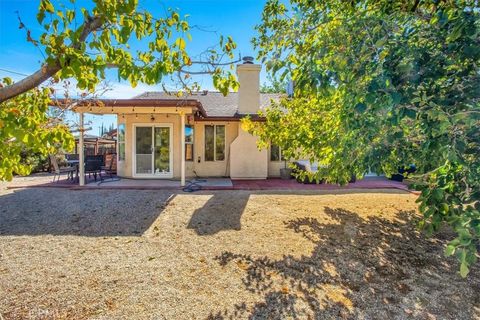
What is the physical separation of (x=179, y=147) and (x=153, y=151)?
1.19 metres

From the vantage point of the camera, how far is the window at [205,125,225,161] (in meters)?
13.0

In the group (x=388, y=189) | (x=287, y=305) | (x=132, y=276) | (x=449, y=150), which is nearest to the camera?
(x=449, y=150)

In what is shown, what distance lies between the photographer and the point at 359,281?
154 inches

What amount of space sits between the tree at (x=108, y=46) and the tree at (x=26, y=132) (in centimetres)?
31

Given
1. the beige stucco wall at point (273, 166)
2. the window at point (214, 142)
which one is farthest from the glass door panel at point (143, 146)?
the beige stucco wall at point (273, 166)

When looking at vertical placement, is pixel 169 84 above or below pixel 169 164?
above

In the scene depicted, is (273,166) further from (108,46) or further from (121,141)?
(108,46)

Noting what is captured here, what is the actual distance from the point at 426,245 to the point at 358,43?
4.95 metres

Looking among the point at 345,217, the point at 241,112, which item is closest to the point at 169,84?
the point at 345,217

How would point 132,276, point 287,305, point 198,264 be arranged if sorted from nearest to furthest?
point 287,305 < point 132,276 < point 198,264

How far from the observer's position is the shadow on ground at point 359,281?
126 inches

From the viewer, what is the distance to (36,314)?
3.05 m

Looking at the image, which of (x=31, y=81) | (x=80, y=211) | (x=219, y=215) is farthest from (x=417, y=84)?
(x=80, y=211)

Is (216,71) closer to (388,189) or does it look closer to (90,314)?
(90,314)
